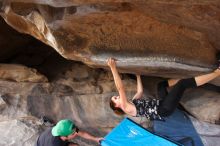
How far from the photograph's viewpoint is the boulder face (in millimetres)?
3646

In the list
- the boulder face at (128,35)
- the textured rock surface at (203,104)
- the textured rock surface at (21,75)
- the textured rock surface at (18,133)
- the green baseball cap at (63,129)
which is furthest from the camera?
the textured rock surface at (21,75)

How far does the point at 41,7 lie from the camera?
381 centimetres

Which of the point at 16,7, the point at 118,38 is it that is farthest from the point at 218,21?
the point at 16,7

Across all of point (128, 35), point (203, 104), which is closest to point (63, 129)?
point (128, 35)

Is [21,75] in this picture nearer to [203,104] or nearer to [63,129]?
[63,129]

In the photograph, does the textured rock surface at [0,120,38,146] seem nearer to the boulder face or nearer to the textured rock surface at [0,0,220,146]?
the textured rock surface at [0,0,220,146]

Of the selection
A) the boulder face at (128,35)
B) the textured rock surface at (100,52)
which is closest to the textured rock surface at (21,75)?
the textured rock surface at (100,52)

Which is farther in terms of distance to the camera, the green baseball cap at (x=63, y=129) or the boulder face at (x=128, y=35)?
the green baseball cap at (x=63, y=129)

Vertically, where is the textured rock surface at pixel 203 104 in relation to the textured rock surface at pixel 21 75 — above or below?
above

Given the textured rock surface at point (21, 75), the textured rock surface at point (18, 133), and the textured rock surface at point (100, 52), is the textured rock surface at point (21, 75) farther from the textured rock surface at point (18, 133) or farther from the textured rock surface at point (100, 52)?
the textured rock surface at point (18, 133)

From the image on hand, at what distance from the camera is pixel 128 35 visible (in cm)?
393

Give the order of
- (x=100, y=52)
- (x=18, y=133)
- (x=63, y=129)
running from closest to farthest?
(x=100, y=52), (x=63, y=129), (x=18, y=133)

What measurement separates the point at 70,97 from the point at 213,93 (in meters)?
1.87

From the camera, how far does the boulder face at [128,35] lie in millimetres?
3646
